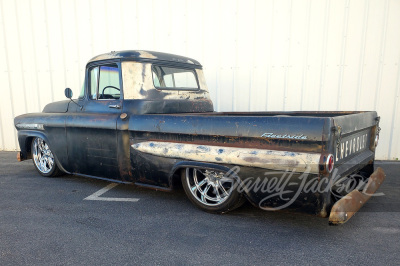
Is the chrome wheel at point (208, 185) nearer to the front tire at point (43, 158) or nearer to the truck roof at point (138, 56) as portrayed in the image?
the truck roof at point (138, 56)

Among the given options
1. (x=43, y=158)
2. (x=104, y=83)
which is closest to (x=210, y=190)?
(x=104, y=83)

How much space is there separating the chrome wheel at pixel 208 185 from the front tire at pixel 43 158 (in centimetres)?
264

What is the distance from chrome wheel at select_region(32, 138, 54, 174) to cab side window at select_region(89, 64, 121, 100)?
1486 millimetres

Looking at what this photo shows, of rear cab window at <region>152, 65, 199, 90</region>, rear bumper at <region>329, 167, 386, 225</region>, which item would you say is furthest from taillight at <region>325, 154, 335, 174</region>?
rear cab window at <region>152, 65, 199, 90</region>

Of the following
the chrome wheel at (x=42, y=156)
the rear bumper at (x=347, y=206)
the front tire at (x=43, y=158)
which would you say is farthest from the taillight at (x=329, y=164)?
the chrome wheel at (x=42, y=156)

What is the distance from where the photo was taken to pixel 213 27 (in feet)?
20.3

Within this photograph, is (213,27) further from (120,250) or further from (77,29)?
(120,250)

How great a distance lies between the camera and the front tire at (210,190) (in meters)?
2.88

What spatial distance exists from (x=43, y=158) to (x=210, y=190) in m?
3.22

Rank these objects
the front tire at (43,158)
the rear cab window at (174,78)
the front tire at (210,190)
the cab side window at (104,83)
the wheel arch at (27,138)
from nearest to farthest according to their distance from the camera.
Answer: the front tire at (210,190), the cab side window at (104,83), the rear cab window at (174,78), the wheel arch at (27,138), the front tire at (43,158)

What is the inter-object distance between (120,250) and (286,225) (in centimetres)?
162

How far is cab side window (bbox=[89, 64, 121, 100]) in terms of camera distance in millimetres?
3615

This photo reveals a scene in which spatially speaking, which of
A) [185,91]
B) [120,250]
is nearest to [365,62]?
[185,91]

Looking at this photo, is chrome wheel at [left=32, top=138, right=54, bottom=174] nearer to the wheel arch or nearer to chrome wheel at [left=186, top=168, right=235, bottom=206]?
the wheel arch
